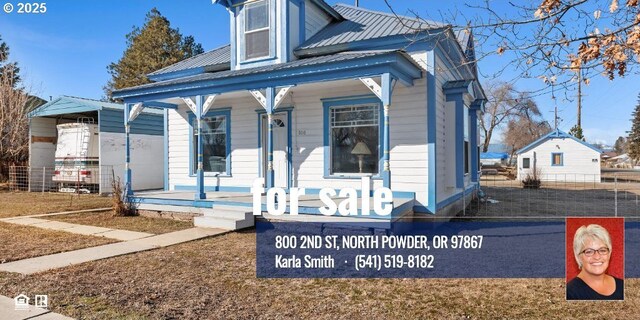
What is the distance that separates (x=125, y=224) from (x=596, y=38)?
9.07 metres

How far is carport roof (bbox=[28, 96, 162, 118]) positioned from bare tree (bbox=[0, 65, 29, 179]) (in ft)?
8.86

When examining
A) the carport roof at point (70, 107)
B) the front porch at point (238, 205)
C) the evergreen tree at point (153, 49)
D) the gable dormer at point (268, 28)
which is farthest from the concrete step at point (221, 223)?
the evergreen tree at point (153, 49)

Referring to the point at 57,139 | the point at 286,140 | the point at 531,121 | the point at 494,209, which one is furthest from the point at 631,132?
the point at 57,139

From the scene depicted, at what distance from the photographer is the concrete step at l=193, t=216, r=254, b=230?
8.18 m

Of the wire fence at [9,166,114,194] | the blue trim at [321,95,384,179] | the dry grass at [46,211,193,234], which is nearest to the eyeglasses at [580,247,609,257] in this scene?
the blue trim at [321,95,384,179]

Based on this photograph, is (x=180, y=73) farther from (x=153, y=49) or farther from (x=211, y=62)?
(x=153, y=49)

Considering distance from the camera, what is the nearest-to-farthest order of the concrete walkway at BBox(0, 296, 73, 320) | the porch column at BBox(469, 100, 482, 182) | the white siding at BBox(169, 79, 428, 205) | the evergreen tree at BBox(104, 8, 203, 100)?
the concrete walkway at BBox(0, 296, 73, 320), the white siding at BBox(169, 79, 428, 205), the porch column at BBox(469, 100, 482, 182), the evergreen tree at BBox(104, 8, 203, 100)

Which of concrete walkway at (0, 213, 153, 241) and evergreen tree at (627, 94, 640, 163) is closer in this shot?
concrete walkway at (0, 213, 153, 241)

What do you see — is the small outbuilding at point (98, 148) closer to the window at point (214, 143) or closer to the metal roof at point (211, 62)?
the metal roof at point (211, 62)

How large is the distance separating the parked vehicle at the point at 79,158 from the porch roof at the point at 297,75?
5757 mm

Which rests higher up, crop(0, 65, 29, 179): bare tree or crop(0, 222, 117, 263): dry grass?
crop(0, 65, 29, 179): bare tree

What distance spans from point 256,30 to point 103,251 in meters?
6.87

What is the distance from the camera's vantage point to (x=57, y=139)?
58.2 ft

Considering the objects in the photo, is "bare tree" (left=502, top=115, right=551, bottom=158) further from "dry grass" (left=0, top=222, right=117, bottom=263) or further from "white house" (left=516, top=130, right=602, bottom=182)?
"dry grass" (left=0, top=222, right=117, bottom=263)
